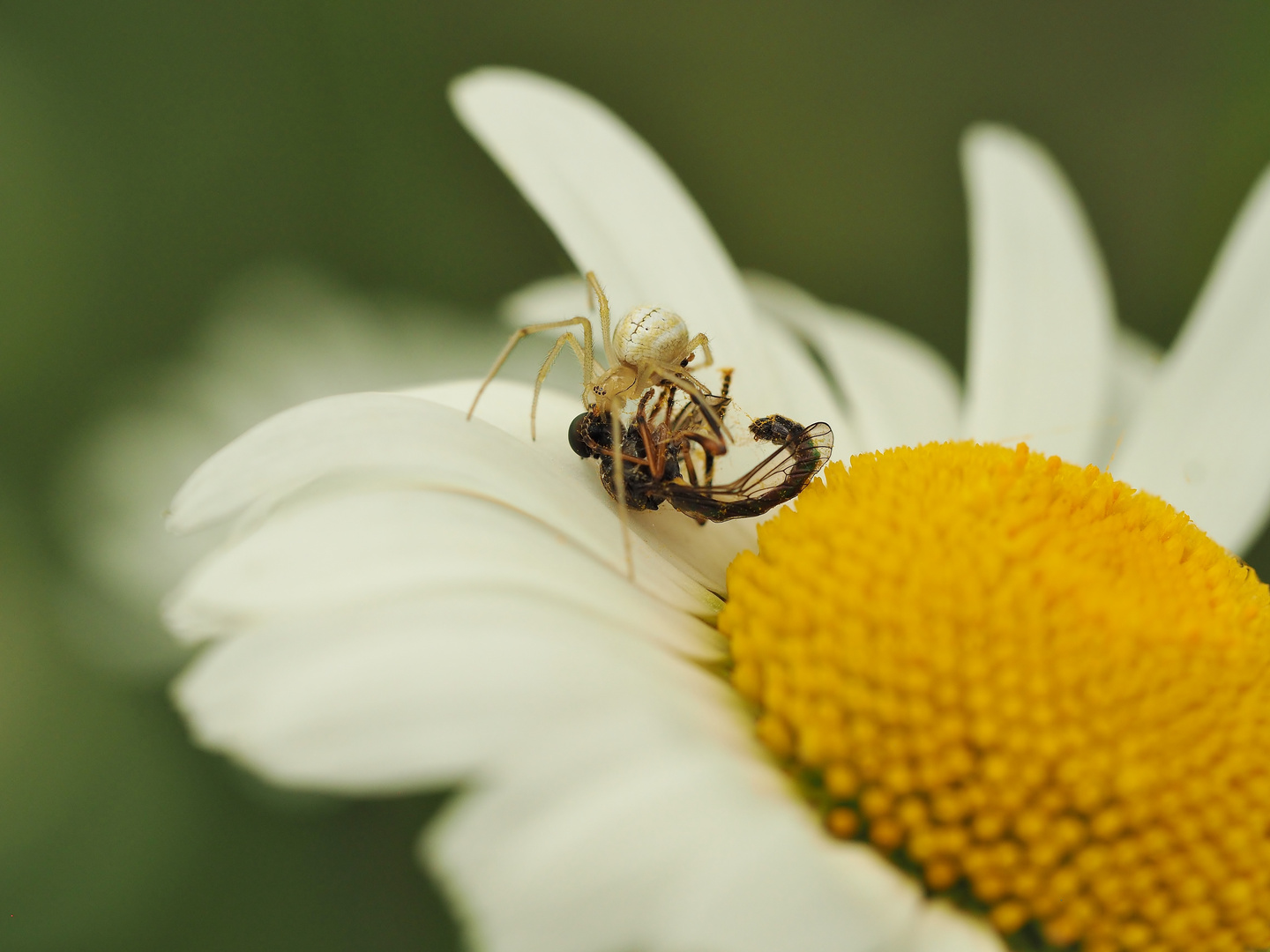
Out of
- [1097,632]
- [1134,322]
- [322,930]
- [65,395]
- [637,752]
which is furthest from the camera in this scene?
[1134,322]

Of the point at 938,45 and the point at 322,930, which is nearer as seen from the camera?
the point at 322,930

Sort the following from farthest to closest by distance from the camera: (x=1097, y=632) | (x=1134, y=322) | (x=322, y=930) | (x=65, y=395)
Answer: (x=1134, y=322) → (x=65, y=395) → (x=322, y=930) → (x=1097, y=632)

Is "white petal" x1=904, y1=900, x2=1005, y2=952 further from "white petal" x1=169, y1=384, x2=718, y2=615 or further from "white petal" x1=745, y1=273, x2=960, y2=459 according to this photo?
"white petal" x1=745, y1=273, x2=960, y2=459

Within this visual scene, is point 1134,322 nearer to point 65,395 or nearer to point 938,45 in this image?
point 938,45

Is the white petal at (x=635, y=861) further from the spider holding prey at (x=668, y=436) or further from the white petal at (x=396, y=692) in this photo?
the spider holding prey at (x=668, y=436)

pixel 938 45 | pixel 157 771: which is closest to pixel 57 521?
pixel 157 771

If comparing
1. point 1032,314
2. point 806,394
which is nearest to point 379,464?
point 806,394

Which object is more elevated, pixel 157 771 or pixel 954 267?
pixel 954 267
